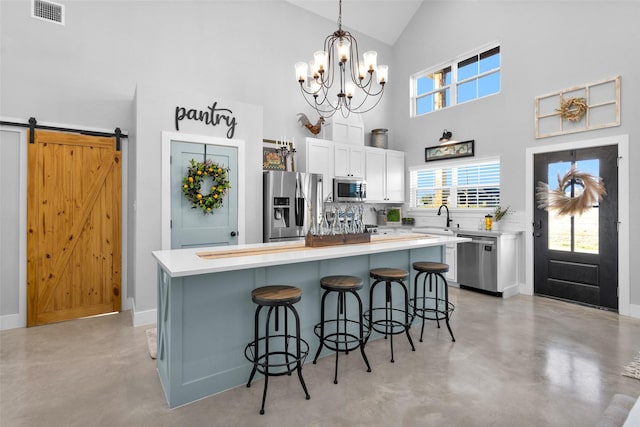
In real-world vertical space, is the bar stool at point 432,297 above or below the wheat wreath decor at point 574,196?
below

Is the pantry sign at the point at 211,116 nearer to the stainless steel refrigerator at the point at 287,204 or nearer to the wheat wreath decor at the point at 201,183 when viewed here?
the wheat wreath decor at the point at 201,183

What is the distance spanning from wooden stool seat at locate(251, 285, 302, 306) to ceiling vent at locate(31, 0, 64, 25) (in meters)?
4.16

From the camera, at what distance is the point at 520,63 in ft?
16.9

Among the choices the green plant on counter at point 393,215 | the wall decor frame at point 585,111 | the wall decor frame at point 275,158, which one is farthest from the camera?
the green plant on counter at point 393,215

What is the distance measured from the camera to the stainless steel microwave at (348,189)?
5.86 m

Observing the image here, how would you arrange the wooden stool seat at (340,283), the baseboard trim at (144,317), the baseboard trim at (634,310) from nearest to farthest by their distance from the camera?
1. the wooden stool seat at (340,283)
2. the baseboard trim at (144,317)
3. the baseboard trim at (634,310)

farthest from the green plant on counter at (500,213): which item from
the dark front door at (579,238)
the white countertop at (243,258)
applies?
the white countertop at (243,258)

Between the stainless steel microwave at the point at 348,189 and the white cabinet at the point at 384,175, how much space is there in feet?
1.14

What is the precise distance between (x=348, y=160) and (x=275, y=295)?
164 inches

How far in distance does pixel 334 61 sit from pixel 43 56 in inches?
178

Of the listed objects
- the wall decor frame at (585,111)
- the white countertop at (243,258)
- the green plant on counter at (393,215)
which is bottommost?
the white countertop at (243,258)

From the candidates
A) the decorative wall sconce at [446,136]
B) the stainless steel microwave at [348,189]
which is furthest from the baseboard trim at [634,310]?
the stainless steel microwave at [348,189]

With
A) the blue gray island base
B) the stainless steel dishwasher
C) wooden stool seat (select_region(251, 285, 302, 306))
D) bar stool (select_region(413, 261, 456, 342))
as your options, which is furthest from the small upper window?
wooden stool seat (select_region(251, 285, 302, 306))

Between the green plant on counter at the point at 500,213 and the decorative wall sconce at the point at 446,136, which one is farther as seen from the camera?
the decorative wall sconce at the point at 446,136
